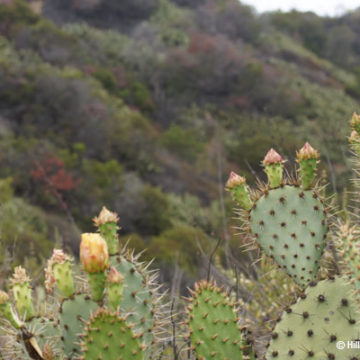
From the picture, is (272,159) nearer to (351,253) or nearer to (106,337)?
(351,253)

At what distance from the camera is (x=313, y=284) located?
150 centimetres

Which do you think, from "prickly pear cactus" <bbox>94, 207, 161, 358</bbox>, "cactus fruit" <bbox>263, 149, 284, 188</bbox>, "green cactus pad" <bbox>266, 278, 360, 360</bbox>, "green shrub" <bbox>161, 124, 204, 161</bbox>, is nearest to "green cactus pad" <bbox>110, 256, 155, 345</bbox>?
"prickly pear cactus" <bbox>94, 207, 161, 358</bbox>

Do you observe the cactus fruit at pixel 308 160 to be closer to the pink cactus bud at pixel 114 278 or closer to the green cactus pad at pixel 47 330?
the pink cactus bud at pixel 114 278

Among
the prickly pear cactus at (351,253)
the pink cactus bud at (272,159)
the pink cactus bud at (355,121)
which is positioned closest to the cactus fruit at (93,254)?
the prickly pear cactus at (351,253)

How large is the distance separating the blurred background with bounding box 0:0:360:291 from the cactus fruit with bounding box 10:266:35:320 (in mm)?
2920

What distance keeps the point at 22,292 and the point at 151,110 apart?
1795cm

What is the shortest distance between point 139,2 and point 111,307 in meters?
28.6

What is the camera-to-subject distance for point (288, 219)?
1.70 m

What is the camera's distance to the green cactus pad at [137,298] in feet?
4.74

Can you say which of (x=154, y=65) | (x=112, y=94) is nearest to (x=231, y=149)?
(x=112, y=94)

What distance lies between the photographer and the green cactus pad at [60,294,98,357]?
135 cm

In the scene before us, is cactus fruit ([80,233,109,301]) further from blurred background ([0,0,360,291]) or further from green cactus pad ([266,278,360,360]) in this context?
blurred background ([0,0,360,291])

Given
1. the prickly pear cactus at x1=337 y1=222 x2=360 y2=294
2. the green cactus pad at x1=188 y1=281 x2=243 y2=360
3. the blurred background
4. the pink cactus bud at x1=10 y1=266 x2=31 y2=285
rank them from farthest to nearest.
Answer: the blurred background → the green cactus pad at x1=188 y1=281 x2=243 y2=360 → the pink cactus bud at x1=10 y1=266 x2=31 y2=285 → the prickly pear cactus at x1=337 y1=222 x2=360 y2=294

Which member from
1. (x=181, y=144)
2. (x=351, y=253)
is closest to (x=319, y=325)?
(x=351, y=253)
